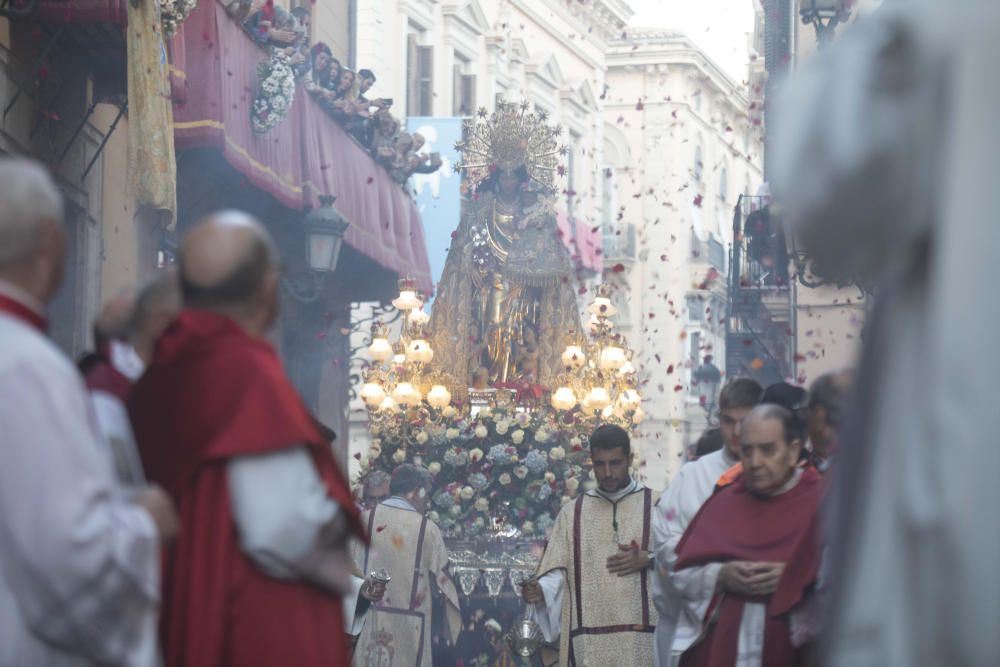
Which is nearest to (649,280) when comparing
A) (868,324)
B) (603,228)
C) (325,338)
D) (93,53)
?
(603,228)

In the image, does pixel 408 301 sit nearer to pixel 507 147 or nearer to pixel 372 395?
pixel 372 395

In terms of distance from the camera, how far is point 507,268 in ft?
60.4

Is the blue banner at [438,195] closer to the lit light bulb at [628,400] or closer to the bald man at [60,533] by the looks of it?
the lit light bulb at [628,400]

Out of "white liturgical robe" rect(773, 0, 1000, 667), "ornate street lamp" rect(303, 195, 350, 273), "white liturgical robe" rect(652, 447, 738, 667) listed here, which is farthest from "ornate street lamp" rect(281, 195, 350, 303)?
"white liturgical robe" rect(773, 0, 1000, 667)

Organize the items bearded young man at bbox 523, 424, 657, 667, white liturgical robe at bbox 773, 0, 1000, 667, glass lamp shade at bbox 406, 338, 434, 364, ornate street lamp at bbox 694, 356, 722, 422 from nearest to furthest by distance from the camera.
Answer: white liturgical robe at bbox 773, 0, 1000, 667 → bearded young man at bbox 523, 424, 657, 667 → glass lamp shade at bbox 406, 338, 434, 364 → ornate street lamp at bbox 694, 356, 722, 422

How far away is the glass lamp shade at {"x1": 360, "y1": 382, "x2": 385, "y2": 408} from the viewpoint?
47.2 ft

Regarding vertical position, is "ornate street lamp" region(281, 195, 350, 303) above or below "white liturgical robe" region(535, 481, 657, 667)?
above

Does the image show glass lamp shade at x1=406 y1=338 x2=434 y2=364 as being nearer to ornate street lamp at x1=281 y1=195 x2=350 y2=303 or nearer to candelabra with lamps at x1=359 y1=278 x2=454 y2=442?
candelabra with lamps at x1=359 y1=278 x2=454 y2=442

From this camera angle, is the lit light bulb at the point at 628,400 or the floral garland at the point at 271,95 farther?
the lit light bulb at the point at 628,400

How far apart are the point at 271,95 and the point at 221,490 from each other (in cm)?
1075

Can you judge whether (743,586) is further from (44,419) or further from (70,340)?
(70,340)

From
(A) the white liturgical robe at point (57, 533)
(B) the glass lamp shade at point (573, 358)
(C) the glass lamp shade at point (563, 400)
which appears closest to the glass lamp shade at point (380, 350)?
(C) the glass lamp shade at point (563, 400)

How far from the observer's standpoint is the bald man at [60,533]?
3.15m

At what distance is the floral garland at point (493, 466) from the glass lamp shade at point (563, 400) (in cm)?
64
